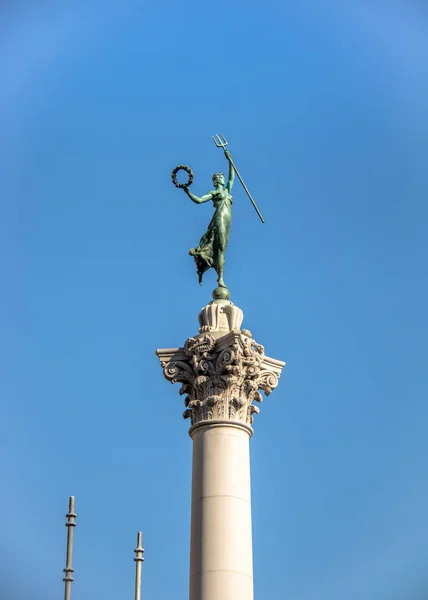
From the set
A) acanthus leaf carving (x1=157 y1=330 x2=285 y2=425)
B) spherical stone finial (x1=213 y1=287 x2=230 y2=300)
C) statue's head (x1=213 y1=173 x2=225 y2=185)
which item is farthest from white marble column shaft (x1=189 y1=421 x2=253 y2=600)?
statue's head (x1=213 y1=173 x2=225 y2=185)

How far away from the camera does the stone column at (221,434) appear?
28250 mm

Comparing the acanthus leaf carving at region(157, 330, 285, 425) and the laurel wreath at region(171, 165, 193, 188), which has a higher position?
the laurel wreath at region(171, 165, 193, 188)

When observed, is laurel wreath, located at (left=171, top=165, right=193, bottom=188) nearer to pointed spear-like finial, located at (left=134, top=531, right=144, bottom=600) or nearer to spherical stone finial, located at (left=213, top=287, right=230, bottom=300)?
spherical stone finial, located at (left=213, top=287, right=230, bottom=300)

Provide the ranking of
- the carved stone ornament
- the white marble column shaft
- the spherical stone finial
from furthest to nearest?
1. the spherical stone finial
2. the carved stone ornament
3. the white marble column shaft

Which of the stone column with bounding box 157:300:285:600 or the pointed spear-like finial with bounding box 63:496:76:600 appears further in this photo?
the pointed spear-like finial with bounding box 63:496:76:600

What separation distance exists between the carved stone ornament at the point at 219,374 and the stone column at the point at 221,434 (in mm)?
28

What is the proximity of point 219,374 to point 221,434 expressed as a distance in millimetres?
1679

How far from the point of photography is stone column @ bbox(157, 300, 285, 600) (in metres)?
28.2

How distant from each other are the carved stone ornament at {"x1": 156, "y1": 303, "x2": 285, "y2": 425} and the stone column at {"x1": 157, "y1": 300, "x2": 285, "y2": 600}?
3cm

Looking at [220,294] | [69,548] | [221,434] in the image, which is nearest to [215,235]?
[220,294]

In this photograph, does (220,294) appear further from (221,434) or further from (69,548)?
(69,548)

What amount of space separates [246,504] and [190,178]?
10.3 metres

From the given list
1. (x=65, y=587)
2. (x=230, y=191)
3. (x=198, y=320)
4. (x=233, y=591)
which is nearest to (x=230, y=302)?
(x=198, y=320)

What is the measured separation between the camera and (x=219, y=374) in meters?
30.5
